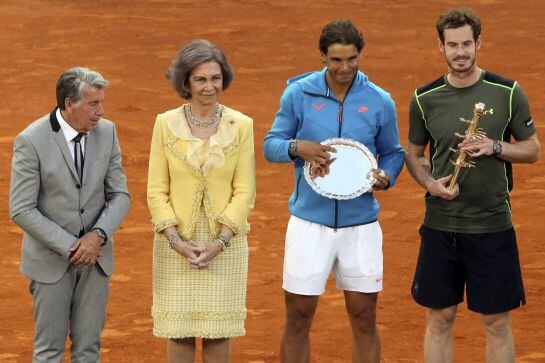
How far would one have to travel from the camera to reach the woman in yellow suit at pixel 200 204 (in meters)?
7.05

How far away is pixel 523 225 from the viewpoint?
41.1 ft

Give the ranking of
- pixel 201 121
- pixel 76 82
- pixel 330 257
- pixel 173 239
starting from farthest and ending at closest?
1. pixel 330 257
2. pixel 201 121
3. pixel 173 239
4. pixel 76 82

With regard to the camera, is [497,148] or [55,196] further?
[497,148]

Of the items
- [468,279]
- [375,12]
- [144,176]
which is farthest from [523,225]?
[375,12]

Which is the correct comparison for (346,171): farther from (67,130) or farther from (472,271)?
(67,130)

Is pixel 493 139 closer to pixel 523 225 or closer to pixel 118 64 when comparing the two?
pixel 523 225

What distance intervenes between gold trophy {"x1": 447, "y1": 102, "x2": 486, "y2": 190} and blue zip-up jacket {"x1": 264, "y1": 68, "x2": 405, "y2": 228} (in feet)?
1.11

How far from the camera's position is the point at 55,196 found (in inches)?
274

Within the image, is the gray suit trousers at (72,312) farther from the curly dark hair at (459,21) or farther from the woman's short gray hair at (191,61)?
the curly dark hair at (459,21)

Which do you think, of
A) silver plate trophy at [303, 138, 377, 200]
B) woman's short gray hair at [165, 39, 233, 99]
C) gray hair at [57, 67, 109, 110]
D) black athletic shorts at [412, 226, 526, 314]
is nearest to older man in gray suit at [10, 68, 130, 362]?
gray hair at [57, 67, 109, 110]

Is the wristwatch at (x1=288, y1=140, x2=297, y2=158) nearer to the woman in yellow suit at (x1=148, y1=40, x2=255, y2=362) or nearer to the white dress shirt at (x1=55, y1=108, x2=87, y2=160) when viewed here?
the woman in yellow suit at (x1=148, y1=40, x2=255, y2=362)

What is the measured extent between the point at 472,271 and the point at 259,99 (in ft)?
32.7

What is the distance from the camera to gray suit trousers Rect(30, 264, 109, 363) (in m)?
6.97

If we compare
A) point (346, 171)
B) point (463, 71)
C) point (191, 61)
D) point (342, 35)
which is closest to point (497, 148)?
point (463, 71)
